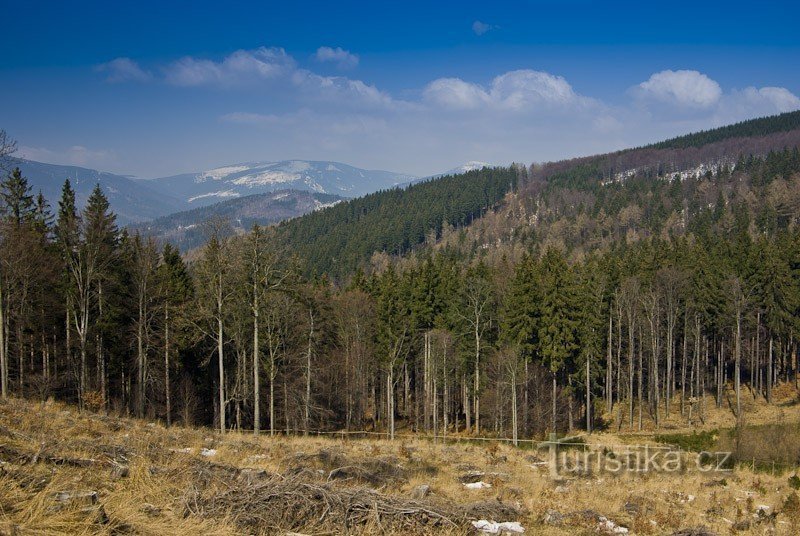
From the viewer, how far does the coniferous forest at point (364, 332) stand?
87.8ft

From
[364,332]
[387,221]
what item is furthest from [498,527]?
[387,221]

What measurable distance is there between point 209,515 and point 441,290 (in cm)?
3834

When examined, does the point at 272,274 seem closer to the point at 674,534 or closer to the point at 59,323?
the point at 59,323

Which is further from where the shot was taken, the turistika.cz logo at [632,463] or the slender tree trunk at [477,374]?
the slender tree trunk at [477,374]

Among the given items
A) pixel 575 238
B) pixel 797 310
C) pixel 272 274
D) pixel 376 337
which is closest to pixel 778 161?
pixel 575 238

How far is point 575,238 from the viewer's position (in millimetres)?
128875

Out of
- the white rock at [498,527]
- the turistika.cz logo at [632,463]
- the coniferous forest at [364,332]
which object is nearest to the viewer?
the white rock at [498,527]

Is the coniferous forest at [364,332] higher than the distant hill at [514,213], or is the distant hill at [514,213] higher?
the distant hill at [514,213]

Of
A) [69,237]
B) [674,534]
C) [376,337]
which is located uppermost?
[69,237]

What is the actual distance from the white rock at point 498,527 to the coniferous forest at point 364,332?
60.1 ft

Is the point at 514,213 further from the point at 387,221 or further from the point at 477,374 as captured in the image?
the point at 477,374

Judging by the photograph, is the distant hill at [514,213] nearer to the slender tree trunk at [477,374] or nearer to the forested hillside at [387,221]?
the forested hillside at [387,221]

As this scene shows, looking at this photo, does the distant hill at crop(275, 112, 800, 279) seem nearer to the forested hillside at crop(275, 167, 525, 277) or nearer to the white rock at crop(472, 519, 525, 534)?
the forested hillside at crop(275, 167, 525, 277)

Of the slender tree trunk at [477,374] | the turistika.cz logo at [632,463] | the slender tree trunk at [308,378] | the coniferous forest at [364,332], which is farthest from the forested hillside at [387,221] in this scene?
the turistika.cz logo at [632,463]
